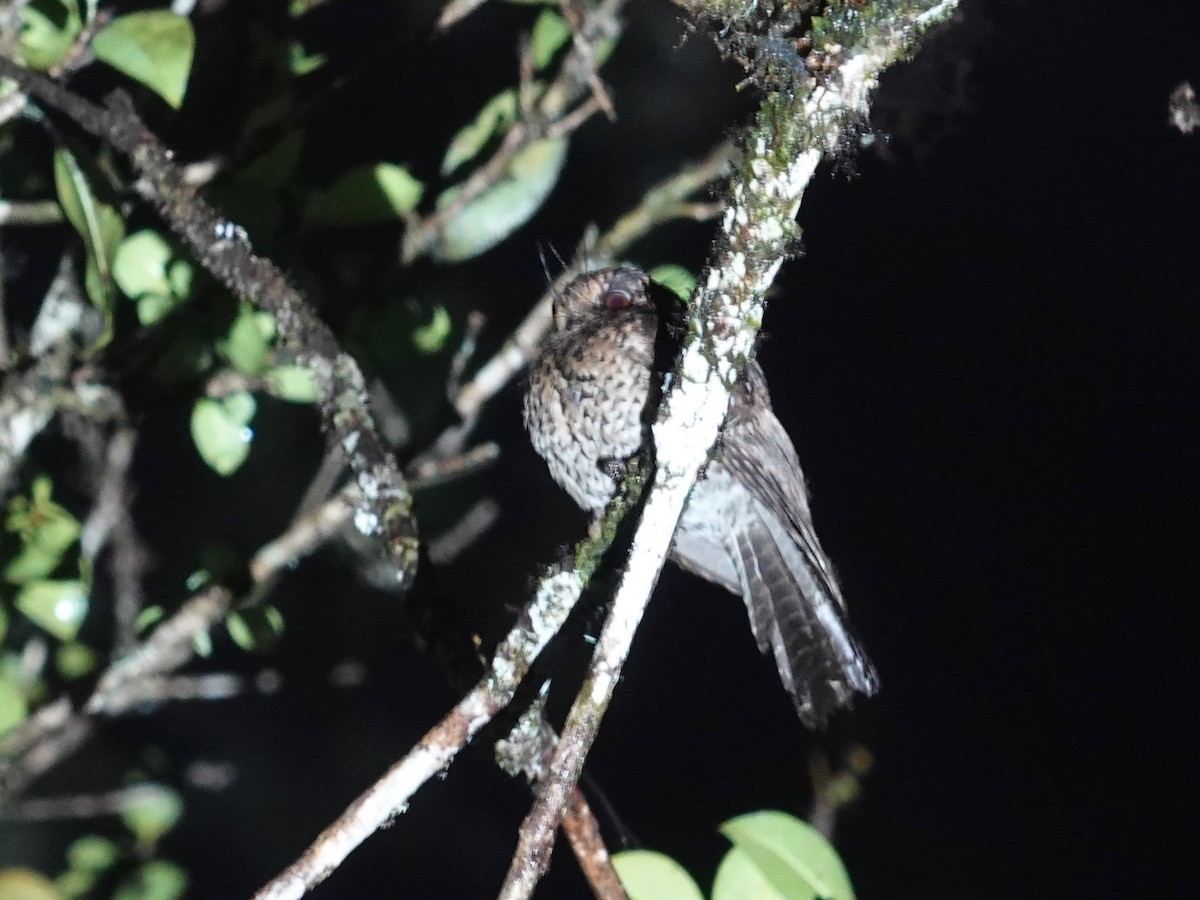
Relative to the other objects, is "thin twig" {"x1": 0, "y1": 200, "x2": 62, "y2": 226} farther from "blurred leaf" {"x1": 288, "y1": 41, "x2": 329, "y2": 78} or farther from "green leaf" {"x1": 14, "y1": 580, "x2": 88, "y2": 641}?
"green leaf" {"x1": 14, "y1": 580, "x2": 88, "y2": 641}

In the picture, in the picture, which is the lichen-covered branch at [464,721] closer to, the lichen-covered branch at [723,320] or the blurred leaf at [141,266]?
the lichen-covered branch at [723,320]

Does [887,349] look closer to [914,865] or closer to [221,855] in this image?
[914,865]

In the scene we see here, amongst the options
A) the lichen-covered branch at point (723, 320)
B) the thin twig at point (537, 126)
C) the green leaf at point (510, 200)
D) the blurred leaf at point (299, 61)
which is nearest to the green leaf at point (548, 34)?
Answer: the thin twig at point (537, 126)

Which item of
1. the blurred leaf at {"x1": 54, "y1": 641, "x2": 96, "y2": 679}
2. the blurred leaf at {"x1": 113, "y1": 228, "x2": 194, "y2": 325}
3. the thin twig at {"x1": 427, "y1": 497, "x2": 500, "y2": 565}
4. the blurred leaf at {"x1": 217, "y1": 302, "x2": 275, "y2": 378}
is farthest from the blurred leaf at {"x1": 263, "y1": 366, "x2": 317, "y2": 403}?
the blurred leaf at {"x1": 54, "y1": 641, "x2": 96, "y2": 679}

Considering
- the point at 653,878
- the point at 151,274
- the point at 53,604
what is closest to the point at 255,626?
the point at 53,604

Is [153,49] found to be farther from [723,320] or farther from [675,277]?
[675,277]

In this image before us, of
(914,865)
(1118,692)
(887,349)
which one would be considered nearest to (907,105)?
(887,349)

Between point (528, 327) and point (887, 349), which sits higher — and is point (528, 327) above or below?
above
